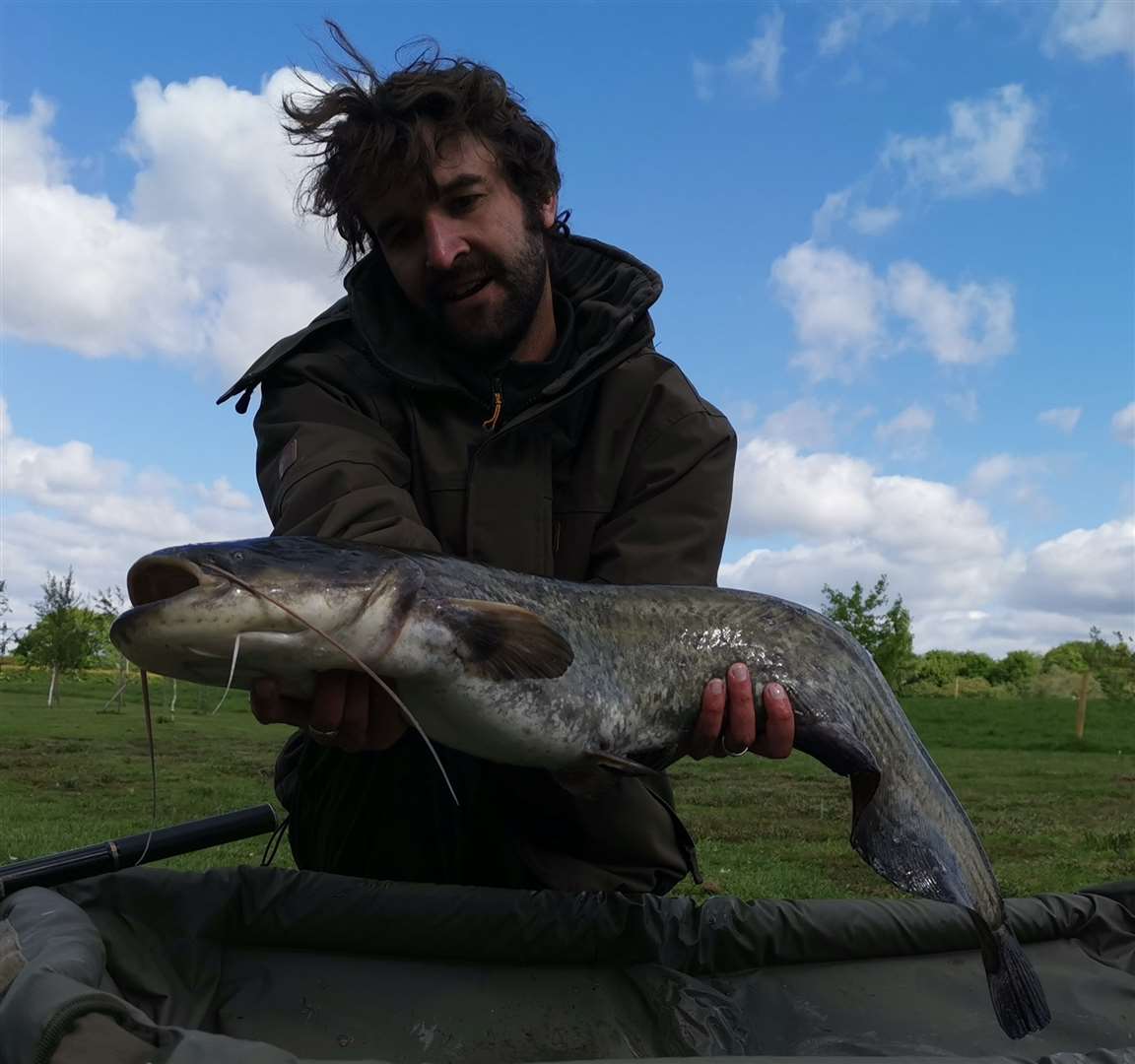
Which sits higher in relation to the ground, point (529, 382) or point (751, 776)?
point (529, 382)

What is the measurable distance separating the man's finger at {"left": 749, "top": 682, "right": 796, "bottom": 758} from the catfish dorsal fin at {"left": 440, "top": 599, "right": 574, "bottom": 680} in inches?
27.9

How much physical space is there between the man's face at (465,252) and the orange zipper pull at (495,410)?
0.19 meters

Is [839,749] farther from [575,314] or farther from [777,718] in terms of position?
[575,314]

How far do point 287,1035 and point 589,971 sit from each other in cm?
94

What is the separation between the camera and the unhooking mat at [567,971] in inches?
128

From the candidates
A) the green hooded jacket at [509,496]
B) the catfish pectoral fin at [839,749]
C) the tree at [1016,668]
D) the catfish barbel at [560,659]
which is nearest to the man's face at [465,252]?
the green hooded jacket at [509,496]

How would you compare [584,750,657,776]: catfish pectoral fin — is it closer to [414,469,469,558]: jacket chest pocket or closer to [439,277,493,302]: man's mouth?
[414,469,469,558]: jacket chest pocket

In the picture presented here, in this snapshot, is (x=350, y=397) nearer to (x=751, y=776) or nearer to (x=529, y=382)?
(x=529, y=382)

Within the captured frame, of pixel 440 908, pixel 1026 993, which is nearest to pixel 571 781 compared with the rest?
pixel 440 908

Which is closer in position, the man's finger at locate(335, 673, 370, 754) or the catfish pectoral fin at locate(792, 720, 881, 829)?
the man's finger at locate(335, 673, 370, 754)

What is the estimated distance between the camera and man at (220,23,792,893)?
12.4 feet

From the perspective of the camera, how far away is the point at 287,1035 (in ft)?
10.5

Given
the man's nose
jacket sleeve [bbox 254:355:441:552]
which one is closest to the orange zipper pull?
jacket sleeve [bbox 254:355:441:552]

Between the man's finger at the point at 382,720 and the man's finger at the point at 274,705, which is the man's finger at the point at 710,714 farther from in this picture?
the man's finger at the point at 274,705
